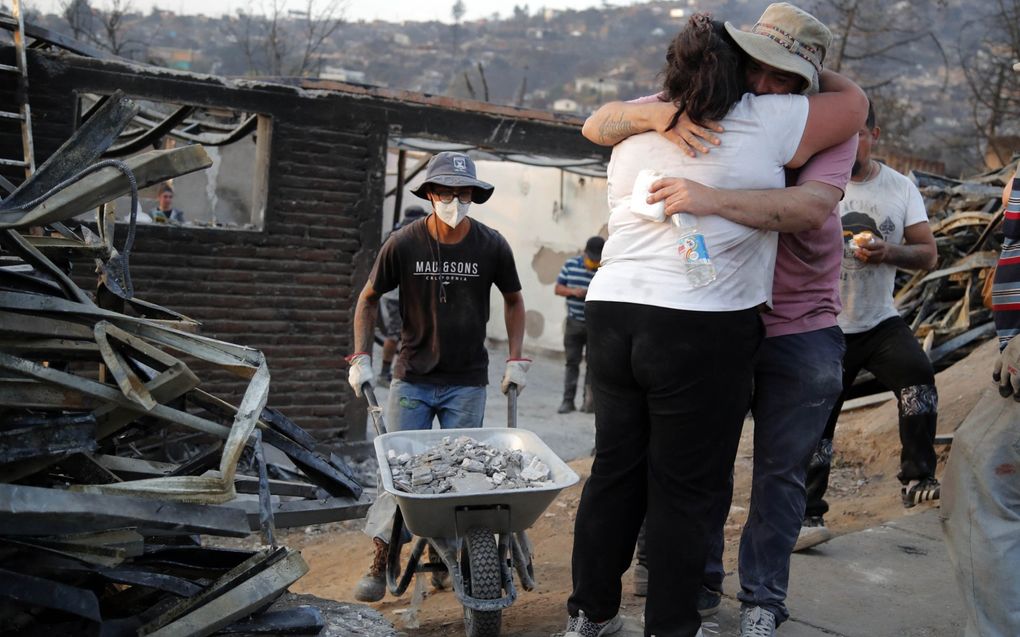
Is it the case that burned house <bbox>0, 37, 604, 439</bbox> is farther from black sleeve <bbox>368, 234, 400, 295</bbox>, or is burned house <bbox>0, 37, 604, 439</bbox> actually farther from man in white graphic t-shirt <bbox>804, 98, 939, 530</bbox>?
man in white graphic t-shirt <bbox>804, 98, 939, 530</bbox>

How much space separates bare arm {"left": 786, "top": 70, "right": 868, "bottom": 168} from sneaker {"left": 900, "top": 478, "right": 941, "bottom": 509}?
2.70m

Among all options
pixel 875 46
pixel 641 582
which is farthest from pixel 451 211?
pixel 875 46

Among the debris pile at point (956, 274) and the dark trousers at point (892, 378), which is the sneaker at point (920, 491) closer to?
the dark trousers at point (892, 378)

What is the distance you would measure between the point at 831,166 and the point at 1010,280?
2.56 feet

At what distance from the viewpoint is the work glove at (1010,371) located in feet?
9.76

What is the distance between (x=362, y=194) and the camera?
8.94 m

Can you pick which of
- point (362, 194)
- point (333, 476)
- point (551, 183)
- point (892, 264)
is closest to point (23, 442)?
point (333, 476)

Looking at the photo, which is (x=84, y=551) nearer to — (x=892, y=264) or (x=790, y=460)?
(x=790, y=460)

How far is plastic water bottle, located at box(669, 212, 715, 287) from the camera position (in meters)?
2.85

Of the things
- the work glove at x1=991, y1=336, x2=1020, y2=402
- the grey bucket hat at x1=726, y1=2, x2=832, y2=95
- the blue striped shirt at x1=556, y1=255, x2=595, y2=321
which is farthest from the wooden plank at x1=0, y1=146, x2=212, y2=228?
the blue striped shirt at x1=556, y1=255, x2=595, y2=321

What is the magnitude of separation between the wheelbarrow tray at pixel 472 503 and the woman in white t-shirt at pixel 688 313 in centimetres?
60

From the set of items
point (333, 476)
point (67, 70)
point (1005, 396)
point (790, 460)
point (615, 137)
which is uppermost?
point (67, 70)

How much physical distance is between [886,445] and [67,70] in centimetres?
690

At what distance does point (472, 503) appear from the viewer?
3.57 metres
